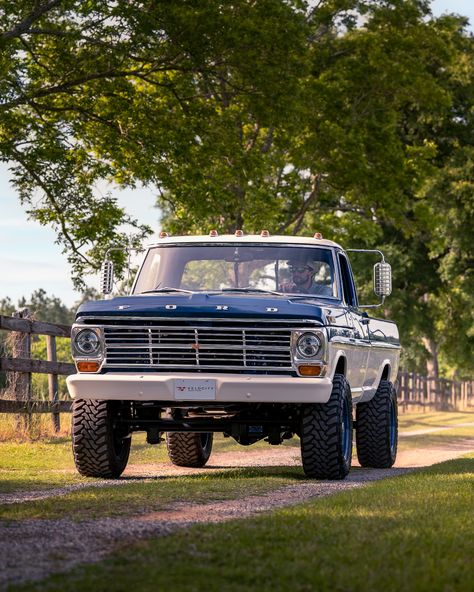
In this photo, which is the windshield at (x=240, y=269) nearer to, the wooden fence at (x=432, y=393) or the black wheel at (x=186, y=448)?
the black wheel at (x=186, y=448)

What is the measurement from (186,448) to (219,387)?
4023 mm

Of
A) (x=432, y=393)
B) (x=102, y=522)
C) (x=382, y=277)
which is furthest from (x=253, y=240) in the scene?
(x=432, y=393)

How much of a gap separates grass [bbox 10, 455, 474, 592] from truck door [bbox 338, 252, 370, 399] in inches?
169

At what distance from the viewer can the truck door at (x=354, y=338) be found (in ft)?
44.9

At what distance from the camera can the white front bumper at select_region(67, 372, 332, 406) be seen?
1190cm

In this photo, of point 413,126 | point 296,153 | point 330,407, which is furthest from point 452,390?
point 330,407

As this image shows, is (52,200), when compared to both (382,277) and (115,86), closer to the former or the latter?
(115,86)

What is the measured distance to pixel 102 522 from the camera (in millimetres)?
8641

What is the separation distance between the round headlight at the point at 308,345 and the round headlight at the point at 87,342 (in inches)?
75.6

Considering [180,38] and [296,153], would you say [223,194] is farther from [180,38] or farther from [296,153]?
[296,153]

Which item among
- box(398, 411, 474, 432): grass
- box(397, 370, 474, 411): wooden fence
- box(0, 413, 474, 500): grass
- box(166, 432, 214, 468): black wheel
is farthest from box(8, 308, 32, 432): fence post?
box(397, 370, 474, 411): wooden fence

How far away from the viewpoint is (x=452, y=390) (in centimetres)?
5469

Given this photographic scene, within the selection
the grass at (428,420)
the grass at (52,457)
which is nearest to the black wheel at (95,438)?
the grass at (52,457)

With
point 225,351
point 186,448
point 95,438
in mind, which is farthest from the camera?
point 186,448
